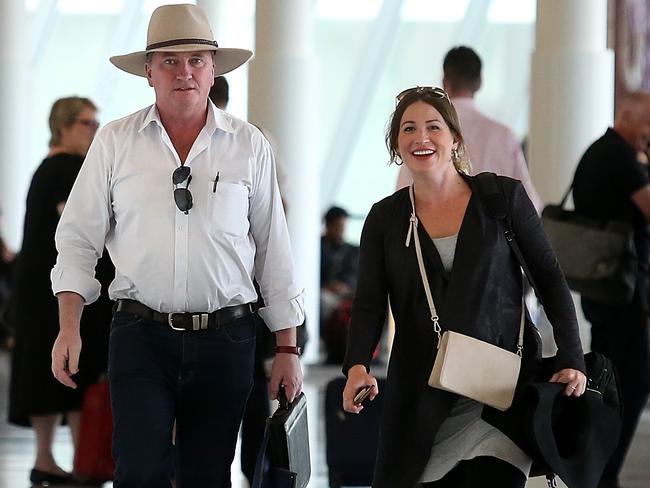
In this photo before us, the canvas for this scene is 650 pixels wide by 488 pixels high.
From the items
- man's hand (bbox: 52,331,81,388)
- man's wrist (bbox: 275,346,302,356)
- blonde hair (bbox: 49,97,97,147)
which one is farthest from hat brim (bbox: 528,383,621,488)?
blonde hair (bbox: 49,97,97,147)

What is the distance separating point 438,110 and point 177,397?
1.02 metres

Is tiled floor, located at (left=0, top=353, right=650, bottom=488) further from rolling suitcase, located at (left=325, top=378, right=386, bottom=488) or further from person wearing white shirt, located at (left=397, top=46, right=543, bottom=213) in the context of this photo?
person wearing white shirt, located at (left=397, top=46, right=543, bottom=213)

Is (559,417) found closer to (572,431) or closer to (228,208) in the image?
(572,431)

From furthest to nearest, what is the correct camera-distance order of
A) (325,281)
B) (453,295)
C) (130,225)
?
(325,281) < (130,225) < (453,295)

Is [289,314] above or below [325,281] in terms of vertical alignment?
above

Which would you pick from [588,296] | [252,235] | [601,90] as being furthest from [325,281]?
[252,235]

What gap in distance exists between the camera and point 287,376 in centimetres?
427

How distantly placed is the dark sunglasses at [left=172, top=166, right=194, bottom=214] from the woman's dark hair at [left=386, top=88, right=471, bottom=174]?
536 millimetres

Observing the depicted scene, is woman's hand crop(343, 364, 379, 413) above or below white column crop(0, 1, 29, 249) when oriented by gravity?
below

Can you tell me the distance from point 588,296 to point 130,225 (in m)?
2.68

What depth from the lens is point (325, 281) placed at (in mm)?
13094

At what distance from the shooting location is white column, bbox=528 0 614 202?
9.23 metres

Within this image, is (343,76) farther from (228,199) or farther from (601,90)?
(228,199)

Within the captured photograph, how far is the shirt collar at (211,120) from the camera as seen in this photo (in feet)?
13.8
